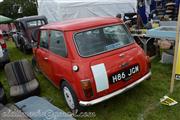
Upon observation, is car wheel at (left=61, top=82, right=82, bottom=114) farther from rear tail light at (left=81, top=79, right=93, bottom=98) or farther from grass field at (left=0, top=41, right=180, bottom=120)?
rear tail light at (left=81, top=79, right=93, bottom=98)

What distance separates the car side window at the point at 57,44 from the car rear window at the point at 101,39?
326 mm

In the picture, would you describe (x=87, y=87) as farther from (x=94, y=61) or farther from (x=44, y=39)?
(x=44, y=39)

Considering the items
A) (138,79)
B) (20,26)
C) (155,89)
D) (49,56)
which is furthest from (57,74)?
(20,26)

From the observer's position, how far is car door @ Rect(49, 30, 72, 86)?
143 inches

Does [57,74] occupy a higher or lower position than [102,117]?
higher

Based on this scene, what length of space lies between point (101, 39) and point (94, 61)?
551mm

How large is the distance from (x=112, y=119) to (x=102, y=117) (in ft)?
0.63

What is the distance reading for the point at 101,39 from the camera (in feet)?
12.5

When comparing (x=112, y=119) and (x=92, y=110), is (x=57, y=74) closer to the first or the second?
(x=92, y=110)

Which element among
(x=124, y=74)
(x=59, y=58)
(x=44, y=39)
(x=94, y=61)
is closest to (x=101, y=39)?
(x=94, y=61)

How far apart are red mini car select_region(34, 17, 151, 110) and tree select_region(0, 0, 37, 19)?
25060 mm

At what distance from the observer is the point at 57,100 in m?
4.54

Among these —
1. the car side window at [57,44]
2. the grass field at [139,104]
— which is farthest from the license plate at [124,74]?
the car side window at [57,44]

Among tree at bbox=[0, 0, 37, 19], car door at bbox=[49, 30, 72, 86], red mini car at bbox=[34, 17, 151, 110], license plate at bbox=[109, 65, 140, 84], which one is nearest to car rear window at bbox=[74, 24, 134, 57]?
red mini car at bbox=[34, 17, 151, 110]
